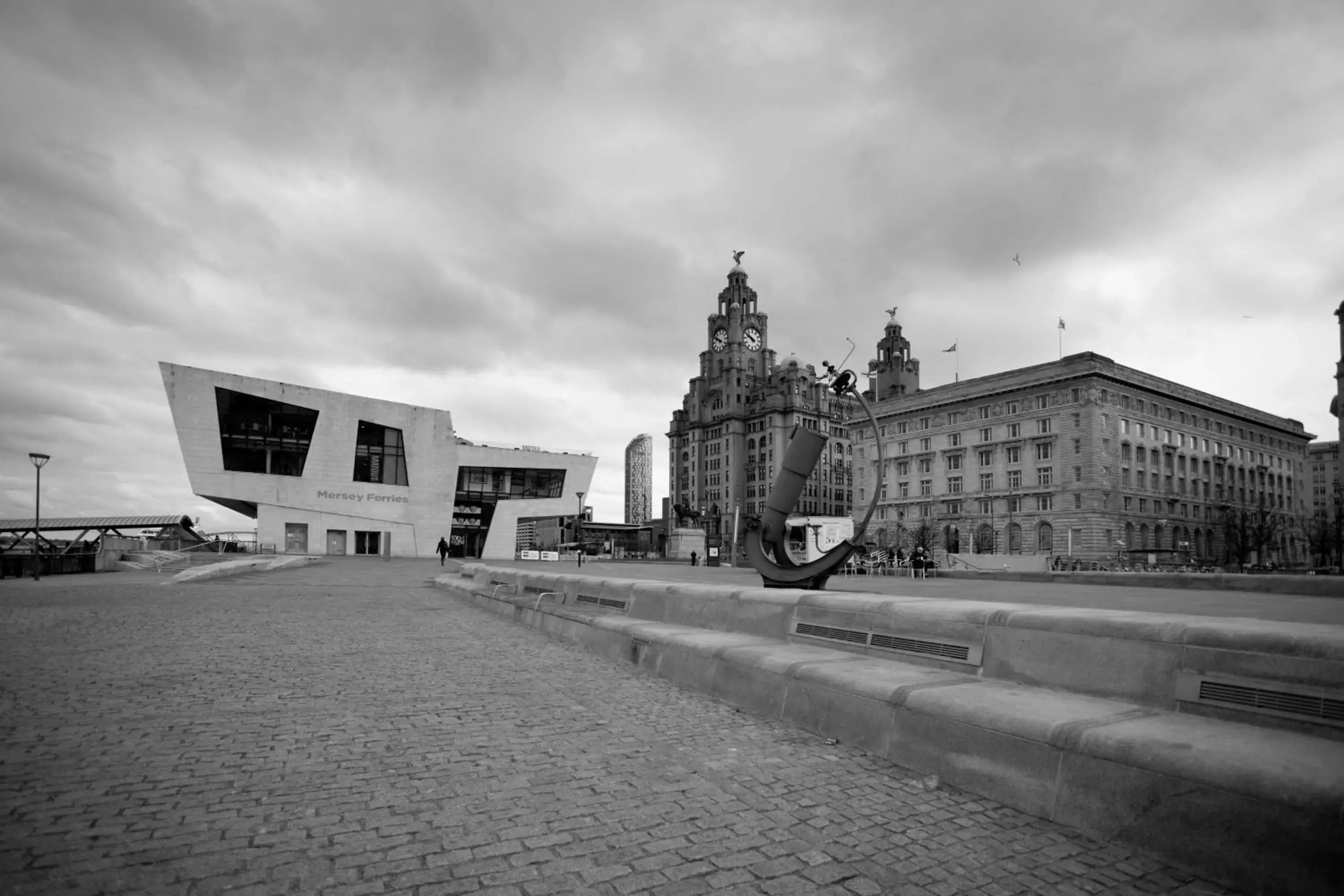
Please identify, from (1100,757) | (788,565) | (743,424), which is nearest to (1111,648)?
(1100,757)

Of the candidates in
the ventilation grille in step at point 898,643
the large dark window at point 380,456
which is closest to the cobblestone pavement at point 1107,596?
the ventilation grille in step at point 898,643

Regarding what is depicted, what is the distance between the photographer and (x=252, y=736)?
568 centimetres

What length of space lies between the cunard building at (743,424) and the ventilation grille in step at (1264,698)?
461 ft

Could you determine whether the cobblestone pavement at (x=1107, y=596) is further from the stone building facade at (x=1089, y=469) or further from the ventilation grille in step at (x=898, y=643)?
the stone building facade at (x=1089, y=469)

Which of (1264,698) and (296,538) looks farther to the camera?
(296,538)

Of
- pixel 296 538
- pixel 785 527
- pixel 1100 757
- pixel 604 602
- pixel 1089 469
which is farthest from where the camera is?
pixel 1089 469

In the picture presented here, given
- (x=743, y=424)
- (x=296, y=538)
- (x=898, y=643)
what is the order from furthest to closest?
(x=743, y=424)
(x=296, y=538)
(x=898, y=643)

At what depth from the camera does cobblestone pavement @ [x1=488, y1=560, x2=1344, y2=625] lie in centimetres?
1215

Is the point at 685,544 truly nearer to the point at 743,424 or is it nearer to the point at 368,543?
the point at 368,543

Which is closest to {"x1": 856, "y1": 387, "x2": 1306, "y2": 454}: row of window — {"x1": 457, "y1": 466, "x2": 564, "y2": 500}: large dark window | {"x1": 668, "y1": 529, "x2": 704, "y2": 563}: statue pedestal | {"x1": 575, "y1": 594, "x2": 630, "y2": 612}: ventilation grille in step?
{"x1": 668, "y1": 529, "x2": 704, "y2": 563}: statue pedestal

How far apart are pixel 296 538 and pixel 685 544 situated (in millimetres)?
37325

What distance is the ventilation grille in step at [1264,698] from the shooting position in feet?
13.3

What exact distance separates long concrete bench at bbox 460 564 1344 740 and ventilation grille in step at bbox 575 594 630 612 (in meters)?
4.28

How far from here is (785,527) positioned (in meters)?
17.4
